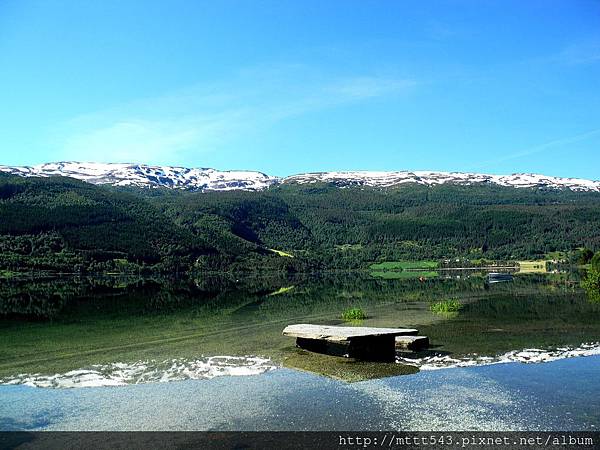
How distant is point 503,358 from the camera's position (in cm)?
2406

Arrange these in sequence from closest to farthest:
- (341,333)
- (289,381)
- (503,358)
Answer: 1. (289,381)
2. (503,358)
3. (341,333)

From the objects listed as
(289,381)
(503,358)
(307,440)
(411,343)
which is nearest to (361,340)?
(411,343)

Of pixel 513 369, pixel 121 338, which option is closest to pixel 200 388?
pixel 513 369

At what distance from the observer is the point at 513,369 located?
2166 cm

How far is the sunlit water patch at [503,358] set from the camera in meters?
23.1

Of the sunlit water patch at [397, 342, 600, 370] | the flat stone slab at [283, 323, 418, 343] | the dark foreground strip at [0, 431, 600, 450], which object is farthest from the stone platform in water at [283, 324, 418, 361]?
the dark foreground strip at [0, 431, 600, 450]

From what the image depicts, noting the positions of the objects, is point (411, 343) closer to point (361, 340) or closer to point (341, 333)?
point (361, 340)

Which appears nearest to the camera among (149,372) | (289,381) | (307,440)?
(307,440)

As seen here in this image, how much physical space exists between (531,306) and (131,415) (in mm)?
45883

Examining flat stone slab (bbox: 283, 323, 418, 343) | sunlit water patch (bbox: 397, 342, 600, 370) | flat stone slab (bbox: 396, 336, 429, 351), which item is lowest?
sunlit water patch (bbox: 397, 342, 600, 370)

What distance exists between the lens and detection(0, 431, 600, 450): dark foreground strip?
12.8m

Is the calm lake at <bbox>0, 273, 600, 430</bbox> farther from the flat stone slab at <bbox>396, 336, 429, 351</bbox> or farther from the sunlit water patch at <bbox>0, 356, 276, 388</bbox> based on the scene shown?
the flat stone slab at <bbox>396, 336, 429, 351</bbox>

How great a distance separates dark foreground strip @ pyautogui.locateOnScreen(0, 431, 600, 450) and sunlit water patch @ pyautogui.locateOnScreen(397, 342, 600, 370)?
30.0 ft

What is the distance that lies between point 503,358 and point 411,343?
4.70 meters
